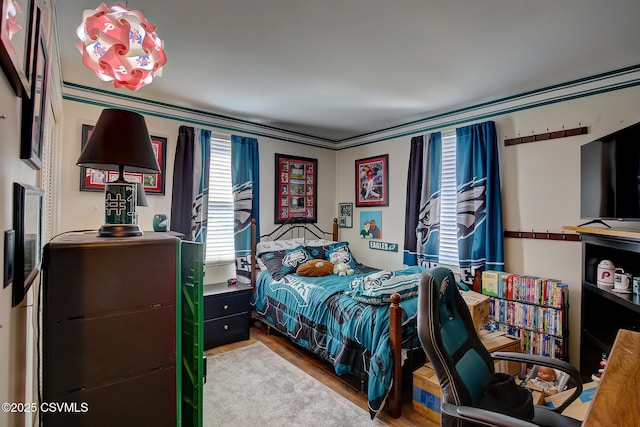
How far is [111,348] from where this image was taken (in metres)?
1.00

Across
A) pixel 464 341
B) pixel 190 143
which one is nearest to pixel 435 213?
pixel 464 341

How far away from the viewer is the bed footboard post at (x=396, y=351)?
7.19 ft

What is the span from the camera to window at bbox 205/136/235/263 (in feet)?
12.4

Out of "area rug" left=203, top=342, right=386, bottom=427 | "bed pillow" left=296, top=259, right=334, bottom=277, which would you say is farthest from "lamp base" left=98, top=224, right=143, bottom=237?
"bed pillow" left=296, top=259, right=334, bottom=277

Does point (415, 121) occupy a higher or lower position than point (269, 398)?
higher

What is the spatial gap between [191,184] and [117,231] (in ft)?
8.15

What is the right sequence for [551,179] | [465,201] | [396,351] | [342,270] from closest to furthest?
[396,351] → [551,179] → [465,201] → [342,270]

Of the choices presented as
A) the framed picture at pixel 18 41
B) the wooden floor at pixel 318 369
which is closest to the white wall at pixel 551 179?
the wooden floor at pixel 318 369

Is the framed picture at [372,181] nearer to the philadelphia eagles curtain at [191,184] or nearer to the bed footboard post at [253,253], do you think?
the bed footboard post at [253,253]

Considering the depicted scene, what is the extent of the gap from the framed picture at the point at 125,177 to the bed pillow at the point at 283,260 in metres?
1.45

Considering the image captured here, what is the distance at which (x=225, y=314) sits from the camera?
11.2ft

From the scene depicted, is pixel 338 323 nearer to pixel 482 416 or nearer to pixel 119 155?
pixel 482 416

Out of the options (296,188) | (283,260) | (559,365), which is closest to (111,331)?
(559,365)

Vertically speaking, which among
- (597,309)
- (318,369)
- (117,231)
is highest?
(117,231)
